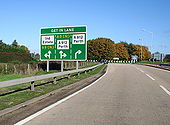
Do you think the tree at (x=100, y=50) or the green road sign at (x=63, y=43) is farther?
the tree at (x=100, y=50)

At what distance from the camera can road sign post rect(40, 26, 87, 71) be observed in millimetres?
20859

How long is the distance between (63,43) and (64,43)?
12 centimetres

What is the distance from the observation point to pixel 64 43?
21.5m

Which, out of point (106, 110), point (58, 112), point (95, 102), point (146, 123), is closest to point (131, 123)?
point (146, 123)

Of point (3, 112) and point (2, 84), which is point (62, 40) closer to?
point (2, 84)

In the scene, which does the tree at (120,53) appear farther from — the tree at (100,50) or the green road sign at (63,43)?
the green road sign at (63,43)

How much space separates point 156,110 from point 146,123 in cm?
158

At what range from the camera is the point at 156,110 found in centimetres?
672

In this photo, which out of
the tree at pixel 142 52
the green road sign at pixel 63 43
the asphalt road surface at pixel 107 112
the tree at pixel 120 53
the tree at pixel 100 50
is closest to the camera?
the asphalt road surface at pixel 107 112

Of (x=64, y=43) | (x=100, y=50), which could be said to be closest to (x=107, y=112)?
(x=64, y=43)

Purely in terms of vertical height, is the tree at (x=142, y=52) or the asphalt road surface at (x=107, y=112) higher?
the tree at (x=142, y=52)

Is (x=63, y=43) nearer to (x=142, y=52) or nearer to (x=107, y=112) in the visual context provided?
(x=107, y=112)

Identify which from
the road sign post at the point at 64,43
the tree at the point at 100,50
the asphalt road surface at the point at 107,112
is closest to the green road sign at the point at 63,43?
the road sign post at the point at 64,43

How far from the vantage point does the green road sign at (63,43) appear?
20859 mm
